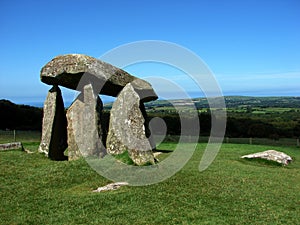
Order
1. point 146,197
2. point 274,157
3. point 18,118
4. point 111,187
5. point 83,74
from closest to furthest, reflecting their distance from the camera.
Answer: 1. point 146,197
2. point 111,187
3. point 83,74
4. point 274,157
5. point 18,118

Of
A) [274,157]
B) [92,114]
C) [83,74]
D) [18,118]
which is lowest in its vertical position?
[274,157]

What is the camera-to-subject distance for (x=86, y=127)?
55.5 feet

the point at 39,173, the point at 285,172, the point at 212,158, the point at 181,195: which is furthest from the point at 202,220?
the point at 212,158

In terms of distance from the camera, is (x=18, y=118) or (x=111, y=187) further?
(x=18, y=118)

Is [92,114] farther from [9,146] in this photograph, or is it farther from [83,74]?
[9,146]

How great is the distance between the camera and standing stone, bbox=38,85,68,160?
17797 mm

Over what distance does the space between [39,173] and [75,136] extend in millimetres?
3785

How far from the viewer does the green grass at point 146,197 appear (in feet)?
29.5

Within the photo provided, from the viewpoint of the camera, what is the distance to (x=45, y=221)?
880 centimetres

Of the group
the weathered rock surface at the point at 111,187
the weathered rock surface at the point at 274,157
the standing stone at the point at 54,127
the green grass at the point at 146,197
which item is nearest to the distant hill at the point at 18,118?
the standing stone at the point at 54,127

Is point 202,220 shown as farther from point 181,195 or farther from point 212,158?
point 212,158

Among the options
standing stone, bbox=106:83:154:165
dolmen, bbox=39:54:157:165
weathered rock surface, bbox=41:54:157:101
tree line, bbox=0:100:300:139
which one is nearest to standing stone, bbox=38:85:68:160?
dolmen, bbox=39:54:157:165

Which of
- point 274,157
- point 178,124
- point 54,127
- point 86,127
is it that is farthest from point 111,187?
point 178,124

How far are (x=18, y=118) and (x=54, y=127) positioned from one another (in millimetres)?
24588
